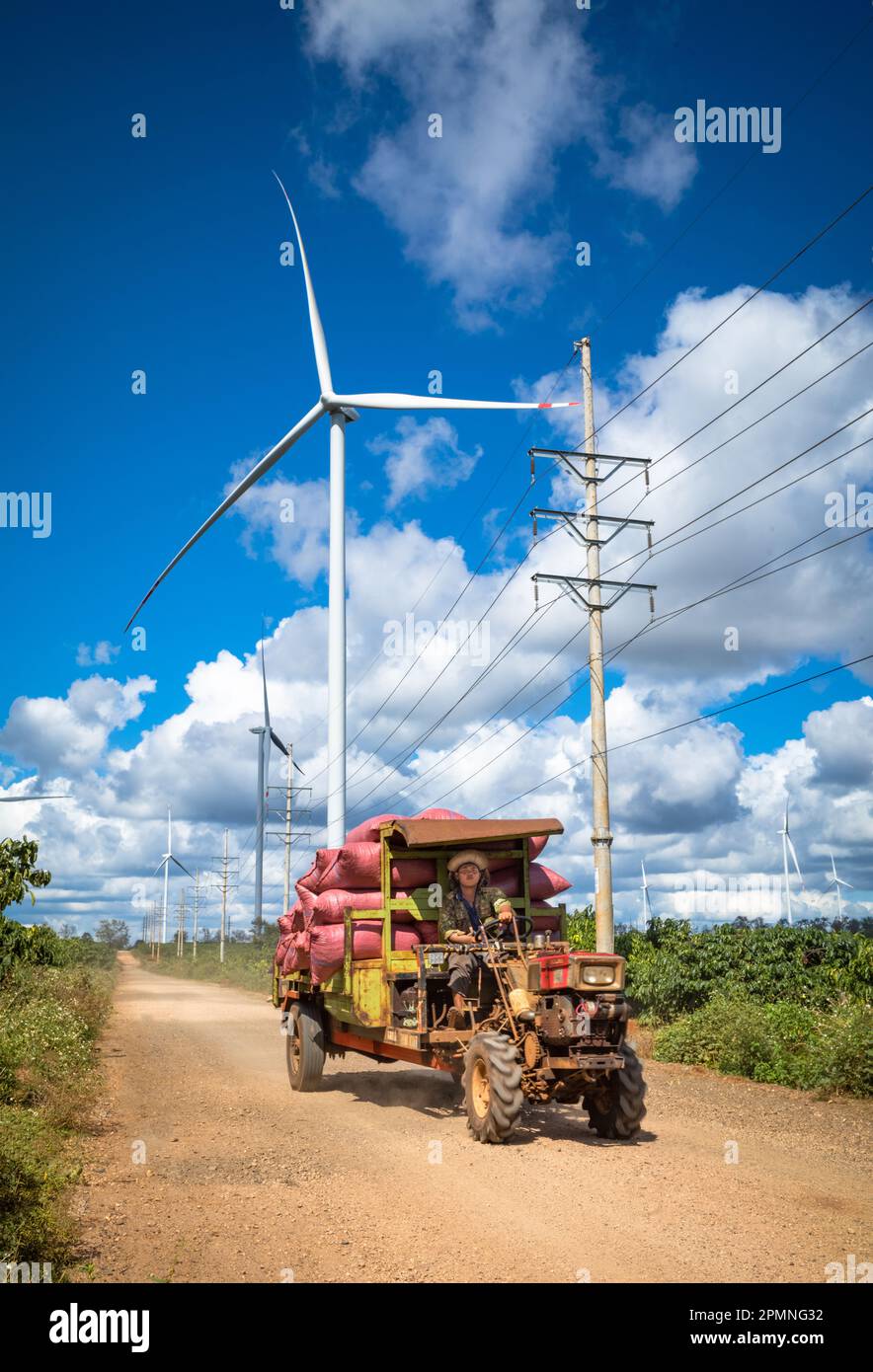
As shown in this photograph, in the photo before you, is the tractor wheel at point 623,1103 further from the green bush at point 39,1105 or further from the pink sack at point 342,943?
the green bush at point 39,1105

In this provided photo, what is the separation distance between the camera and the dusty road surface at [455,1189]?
647 cm

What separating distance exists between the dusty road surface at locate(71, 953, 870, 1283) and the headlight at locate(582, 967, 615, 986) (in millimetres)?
1531

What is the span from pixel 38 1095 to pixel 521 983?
5.66 meters

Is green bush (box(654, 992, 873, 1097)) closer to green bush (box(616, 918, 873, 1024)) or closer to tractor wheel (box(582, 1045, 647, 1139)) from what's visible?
green bush (box(616, 918, 873, 1024))

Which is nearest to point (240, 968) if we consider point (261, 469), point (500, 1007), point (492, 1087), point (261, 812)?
point (261, 812)

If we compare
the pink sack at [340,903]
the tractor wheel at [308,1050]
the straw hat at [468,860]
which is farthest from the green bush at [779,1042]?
the tractor wheel at [308,1050]

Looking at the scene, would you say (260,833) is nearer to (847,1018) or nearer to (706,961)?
(706,961)

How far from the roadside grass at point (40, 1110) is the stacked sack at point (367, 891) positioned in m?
3.29

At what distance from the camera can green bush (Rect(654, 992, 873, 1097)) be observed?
43.6 feet

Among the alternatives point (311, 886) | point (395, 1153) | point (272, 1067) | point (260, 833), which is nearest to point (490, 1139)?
point (395, 1153)

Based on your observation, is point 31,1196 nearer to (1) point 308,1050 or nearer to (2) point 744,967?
(1) point 308,1050

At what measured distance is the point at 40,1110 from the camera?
11.0 m

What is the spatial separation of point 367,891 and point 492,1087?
12.7 ft
